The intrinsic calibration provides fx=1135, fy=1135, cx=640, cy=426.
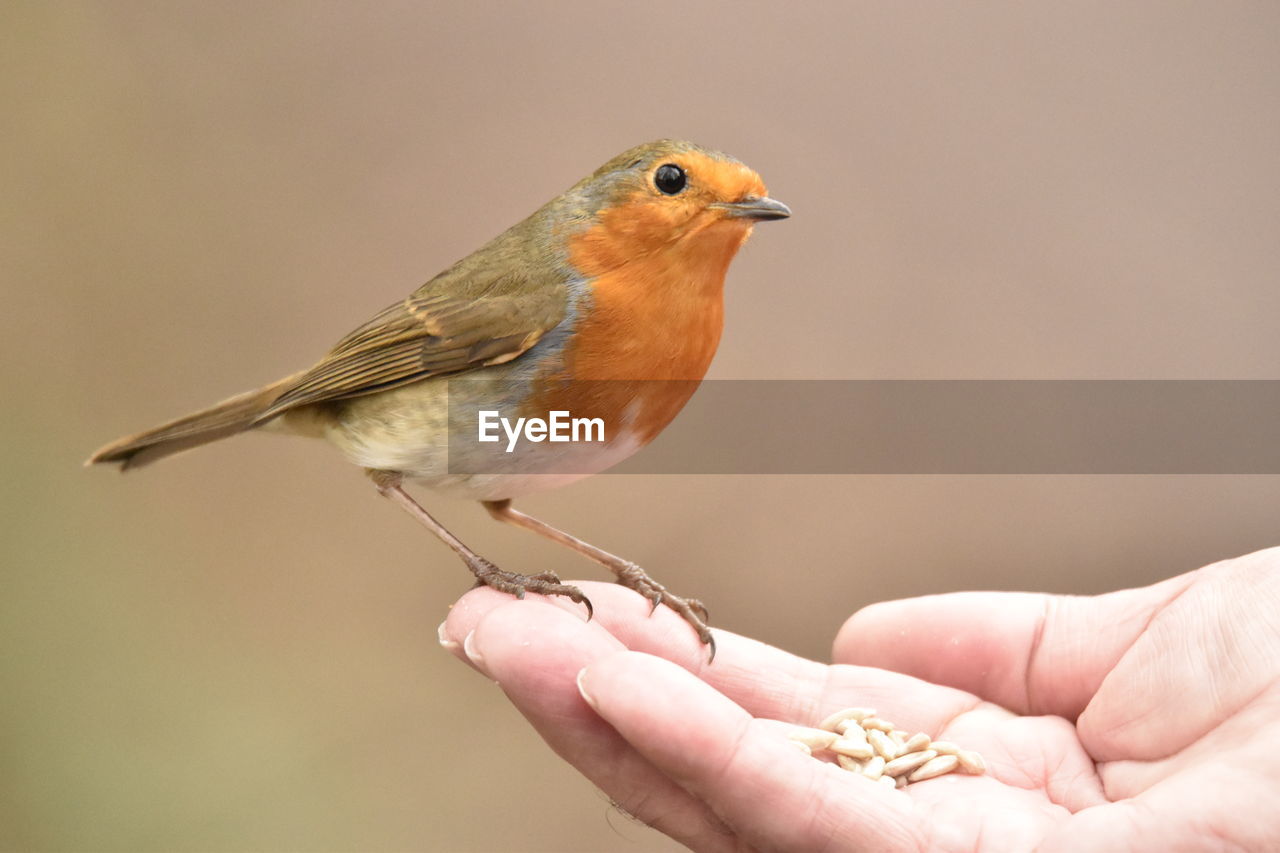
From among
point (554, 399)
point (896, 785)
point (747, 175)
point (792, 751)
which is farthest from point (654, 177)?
point (896, 785)

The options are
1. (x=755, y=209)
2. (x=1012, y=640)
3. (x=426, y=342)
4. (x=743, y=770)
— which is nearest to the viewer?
(x=743, y=770)

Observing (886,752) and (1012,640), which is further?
(1012,640)

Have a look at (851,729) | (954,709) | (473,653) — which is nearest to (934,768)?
(851,729)

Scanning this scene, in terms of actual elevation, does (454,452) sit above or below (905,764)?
above

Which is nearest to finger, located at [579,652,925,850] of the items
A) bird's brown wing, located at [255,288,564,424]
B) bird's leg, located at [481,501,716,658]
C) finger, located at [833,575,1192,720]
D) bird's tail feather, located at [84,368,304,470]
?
bird's leg, located at [481,501,716,658]

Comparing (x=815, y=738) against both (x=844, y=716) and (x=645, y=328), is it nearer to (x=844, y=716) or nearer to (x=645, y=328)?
(x=844, y=716)

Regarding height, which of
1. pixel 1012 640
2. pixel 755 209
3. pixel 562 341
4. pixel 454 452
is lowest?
pixel 1012 640

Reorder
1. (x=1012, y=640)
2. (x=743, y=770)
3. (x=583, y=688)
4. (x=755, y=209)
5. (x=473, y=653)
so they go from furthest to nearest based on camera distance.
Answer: (x=1012, y=640)
(x=755, y=209)
(x=473, y=653)
(x=583, y=688)
(x=743, y=770)

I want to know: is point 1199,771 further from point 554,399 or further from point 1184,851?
point 554,399
